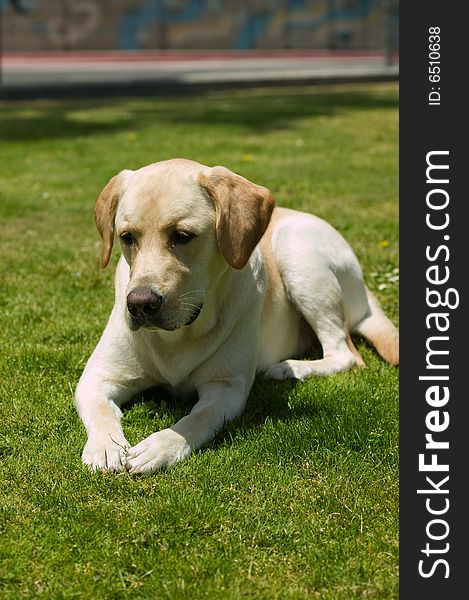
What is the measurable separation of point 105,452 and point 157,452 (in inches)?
9.2

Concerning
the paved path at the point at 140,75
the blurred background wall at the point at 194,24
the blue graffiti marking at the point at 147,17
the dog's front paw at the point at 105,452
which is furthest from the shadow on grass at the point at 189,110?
the blue graffiti marking at the point at 147,17

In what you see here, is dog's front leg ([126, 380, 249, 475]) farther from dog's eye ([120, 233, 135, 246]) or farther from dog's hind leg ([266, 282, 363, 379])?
dog's eye ([120, 233, 135, 246])

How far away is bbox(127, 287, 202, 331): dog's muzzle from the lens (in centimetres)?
395

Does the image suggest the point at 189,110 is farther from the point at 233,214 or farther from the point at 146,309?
the point at 146,309

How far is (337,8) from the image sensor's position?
48844mm

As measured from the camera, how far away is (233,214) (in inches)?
168

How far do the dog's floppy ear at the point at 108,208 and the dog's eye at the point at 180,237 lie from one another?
18.1 inches

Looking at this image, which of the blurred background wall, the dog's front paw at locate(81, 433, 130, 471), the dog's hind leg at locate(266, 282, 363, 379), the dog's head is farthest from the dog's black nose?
the blurred background wall

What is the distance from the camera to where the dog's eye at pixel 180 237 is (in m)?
4.15

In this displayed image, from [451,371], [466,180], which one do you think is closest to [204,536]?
[451,371]

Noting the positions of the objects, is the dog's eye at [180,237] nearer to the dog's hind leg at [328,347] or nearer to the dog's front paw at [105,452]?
the dog's front paw at [105,452]

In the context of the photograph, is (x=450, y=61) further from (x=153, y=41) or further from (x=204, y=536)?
(x=153, y=41)

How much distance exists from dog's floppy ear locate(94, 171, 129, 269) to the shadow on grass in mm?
9886

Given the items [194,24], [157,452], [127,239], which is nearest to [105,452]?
[157,452]
